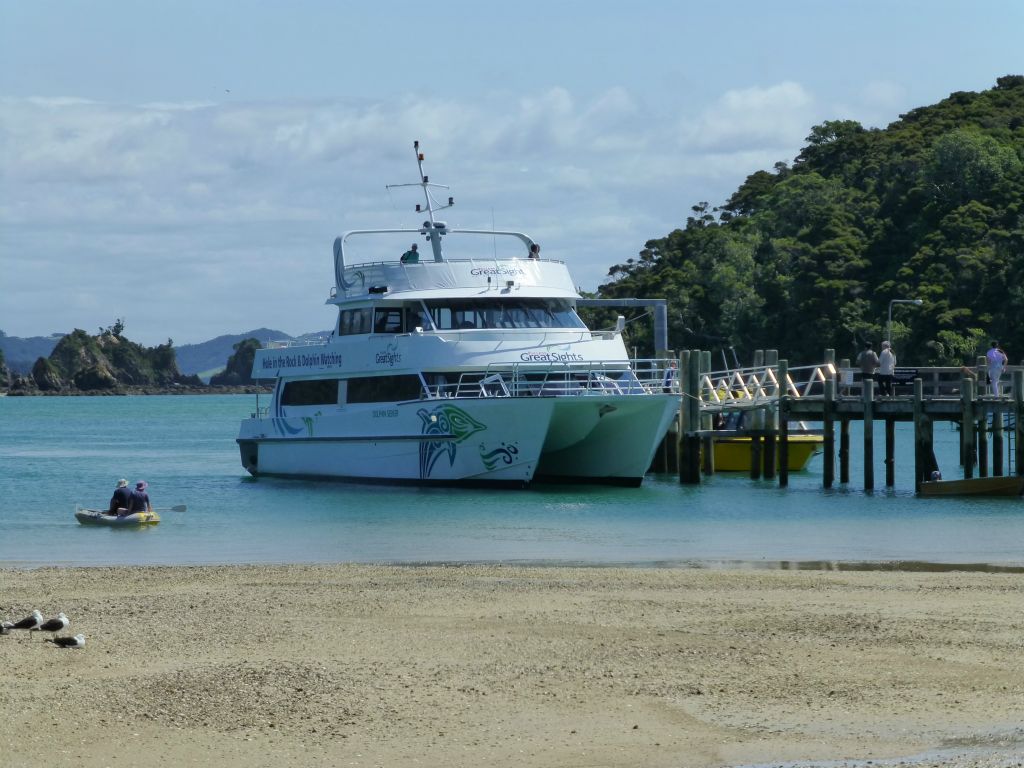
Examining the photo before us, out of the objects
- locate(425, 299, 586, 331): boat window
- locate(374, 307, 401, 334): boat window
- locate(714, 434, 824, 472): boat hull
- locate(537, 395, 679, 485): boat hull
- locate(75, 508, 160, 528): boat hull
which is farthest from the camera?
locate(714, 434, 824, 472): boat hull

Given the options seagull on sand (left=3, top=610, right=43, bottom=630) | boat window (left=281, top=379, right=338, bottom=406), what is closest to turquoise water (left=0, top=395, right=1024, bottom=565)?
boat window (left=281, top=379, right=338, bottom=406)

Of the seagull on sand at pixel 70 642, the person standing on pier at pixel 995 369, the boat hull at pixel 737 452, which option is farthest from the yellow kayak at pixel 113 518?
the boat hull at pixel 737 452

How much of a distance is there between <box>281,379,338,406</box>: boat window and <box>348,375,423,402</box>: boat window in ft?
3.09

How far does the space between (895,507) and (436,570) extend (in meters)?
13.2

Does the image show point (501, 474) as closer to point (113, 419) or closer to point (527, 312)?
point (527, 312)

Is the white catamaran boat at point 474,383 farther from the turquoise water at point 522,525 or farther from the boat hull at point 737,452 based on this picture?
the boat hull at point 737,452

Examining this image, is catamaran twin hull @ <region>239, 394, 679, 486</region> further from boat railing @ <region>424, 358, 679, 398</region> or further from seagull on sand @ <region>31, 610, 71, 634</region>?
seagull on sand @ <region>31, 610, 71, 634</region>

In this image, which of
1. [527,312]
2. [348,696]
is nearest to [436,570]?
[348,696]

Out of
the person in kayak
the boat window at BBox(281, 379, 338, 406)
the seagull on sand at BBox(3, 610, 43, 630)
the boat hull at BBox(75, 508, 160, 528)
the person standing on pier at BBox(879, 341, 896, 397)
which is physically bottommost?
the boat hull at BBox(75, 508, 160, 528)

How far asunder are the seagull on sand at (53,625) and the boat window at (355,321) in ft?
69.3

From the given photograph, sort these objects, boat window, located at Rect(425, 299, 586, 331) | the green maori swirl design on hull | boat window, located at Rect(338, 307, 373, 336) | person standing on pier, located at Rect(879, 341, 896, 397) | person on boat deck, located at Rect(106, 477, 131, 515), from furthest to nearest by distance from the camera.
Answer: boat window, located at Rect(338, 307, 373, 336) → person standing on pier, located at Rect(879, 341, 896, 397) → boat window, located at Rect(425, 299, 586, 331) → the green maori swirl design on hull → person on boat deck, located at Rect(106, 477, 131, 515)

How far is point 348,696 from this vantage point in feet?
39.5

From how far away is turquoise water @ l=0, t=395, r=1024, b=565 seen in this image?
2377 centimetres

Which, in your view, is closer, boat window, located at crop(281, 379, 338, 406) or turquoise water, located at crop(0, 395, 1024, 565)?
turquoise water, located at crop(0, 395, 1024, 565)
